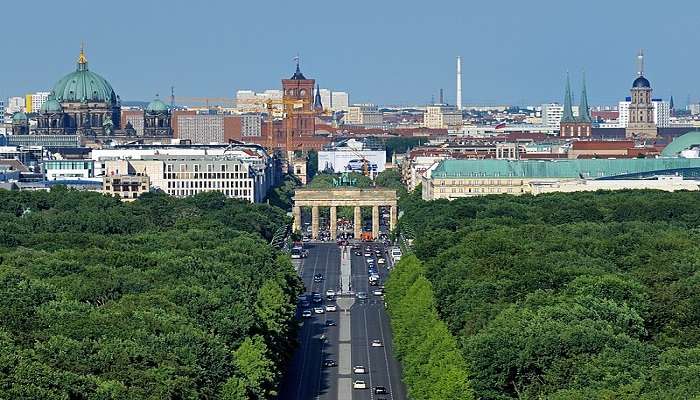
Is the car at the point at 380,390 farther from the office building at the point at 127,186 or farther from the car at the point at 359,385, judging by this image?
the office building at the point at 127,186

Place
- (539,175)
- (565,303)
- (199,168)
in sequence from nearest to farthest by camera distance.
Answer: (565,303), (539,175), (199,168)

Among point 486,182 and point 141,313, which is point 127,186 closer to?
point 486,182

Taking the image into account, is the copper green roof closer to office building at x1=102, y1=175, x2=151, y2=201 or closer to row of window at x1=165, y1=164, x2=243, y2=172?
row of window at x1=165, y1=164, x2=243, y2=172

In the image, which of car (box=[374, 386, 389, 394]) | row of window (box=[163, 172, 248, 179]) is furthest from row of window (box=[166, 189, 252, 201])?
car (box=[374, 386, 389, 394])

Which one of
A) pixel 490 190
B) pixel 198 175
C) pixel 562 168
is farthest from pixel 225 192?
pixel 562 168

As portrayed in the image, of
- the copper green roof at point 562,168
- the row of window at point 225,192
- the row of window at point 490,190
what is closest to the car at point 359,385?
the copper green roof at point 562,168
